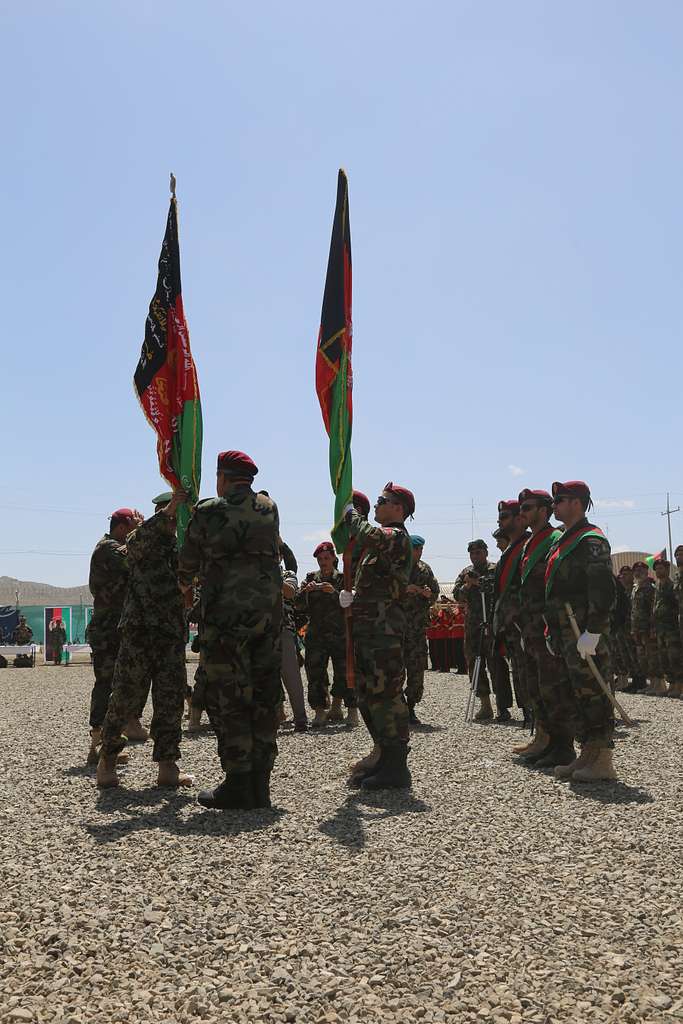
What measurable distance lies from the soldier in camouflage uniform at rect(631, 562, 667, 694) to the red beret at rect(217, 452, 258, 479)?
10294 mm

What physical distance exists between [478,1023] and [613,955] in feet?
2.25

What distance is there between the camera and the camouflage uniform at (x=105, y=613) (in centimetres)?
716

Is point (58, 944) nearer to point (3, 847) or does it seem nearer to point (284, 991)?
point (284, 991)

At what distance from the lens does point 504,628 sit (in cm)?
851

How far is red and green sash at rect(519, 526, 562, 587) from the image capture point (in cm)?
743

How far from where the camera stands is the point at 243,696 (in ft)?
17.9

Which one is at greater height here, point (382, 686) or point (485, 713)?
point (382, 686)

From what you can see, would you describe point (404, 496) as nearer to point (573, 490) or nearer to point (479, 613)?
point (573, 490)

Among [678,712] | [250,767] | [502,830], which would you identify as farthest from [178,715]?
[678,712]

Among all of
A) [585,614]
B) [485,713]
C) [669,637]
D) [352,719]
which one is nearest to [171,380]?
[585,614]

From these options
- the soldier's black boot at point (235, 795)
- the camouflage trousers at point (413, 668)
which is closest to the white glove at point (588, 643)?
the soldier's black boot at point (235, 795)

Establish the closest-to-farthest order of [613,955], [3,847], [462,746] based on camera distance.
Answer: [613,955] < [3,847] < [462,746]

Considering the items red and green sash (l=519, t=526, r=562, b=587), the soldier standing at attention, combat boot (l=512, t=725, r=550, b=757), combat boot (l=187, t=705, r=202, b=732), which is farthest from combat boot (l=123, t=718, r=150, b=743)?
red and green sash (l=519, t=526, r=562, b=587)

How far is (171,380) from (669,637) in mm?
9603
